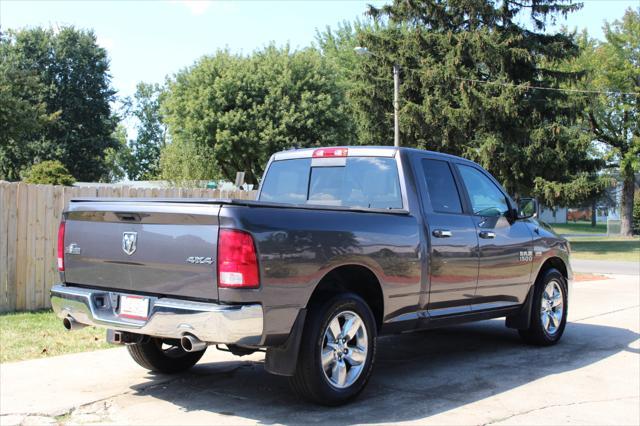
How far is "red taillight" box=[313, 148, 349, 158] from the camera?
260 inches

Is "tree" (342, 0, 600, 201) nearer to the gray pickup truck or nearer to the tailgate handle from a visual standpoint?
the gray pickup truck

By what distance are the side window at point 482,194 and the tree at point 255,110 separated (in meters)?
27.4

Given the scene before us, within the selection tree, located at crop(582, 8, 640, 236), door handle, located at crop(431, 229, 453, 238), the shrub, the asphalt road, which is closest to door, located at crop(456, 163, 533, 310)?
door handle, located at crop(431, 229, 453, 238)

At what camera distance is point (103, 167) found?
195 feet

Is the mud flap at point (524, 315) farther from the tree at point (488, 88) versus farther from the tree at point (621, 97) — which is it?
the tree at point (621, 97)

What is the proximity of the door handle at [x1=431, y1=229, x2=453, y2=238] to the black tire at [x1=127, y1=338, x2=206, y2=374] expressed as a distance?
91.3 inches

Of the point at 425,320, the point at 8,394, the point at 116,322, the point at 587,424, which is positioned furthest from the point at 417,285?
the point at 8,394

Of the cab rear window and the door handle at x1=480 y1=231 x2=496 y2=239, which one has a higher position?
the cab rear window

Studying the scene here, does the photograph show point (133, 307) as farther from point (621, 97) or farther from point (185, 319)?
point (621, 97)

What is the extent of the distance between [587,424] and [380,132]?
27716 millimetres

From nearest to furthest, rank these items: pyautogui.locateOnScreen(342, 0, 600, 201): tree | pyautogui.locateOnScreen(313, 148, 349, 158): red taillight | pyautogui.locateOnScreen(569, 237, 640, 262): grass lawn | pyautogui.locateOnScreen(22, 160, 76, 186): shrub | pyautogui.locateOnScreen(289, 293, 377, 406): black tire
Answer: pyautogui.locateOnScreen(289, 293, 377, 406): black tire, pyautogui.locateOnScreen(313, 148, 349, 158): red taillight, pyautogui.locateOnScreen(569, 237, 640, 262): grass lawn, pyautogui.locateOnScreen(342, 0, 600, 201): tree, pyautogui.locateOnScreen(22, 160, 76, 186): shrub

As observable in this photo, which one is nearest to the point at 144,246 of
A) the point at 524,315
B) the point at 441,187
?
the point at 441,187

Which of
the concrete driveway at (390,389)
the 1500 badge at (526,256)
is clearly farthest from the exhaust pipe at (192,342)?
the 1500 badge at (526,256)

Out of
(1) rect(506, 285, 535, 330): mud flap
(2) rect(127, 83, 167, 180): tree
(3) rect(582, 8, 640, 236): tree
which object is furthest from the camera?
(2) rect(127, 83, 167, 180): tree
